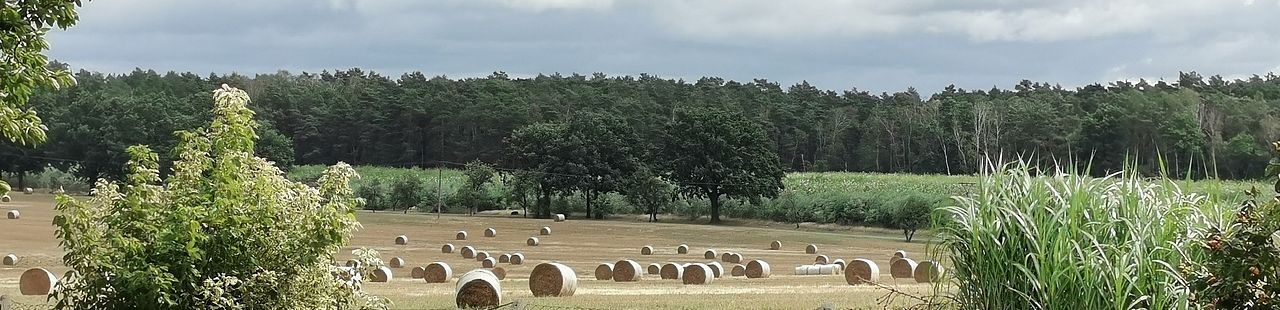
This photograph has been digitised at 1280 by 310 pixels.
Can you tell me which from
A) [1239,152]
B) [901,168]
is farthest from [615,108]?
[1239,152]

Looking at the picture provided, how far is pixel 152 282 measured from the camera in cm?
892

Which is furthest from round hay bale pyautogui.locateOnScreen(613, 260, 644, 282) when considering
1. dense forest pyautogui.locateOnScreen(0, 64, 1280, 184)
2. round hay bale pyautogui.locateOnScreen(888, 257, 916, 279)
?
dense forest pyautogui.locateOnScreen(0, 64, 1280, 184)

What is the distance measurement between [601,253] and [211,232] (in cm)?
3810

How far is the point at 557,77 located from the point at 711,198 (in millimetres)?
69463

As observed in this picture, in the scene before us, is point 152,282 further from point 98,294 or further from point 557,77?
point 557,77

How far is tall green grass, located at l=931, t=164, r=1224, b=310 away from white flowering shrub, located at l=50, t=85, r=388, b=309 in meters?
4.74

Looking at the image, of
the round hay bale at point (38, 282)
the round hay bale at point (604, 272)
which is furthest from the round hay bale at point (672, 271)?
the round hay bale at point (38, 282)

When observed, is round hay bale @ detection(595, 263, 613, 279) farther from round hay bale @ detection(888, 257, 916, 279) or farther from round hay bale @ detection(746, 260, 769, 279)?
round hay bale @ detection(888, 257, 916, 279)

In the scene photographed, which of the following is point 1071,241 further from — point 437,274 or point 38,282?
point 437,274

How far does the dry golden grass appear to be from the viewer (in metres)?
20.4

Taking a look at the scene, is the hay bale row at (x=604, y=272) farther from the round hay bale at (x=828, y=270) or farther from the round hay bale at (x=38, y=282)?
the round hay bale at (x=38, y=282)

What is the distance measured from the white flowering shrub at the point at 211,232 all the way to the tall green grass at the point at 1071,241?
4740mm

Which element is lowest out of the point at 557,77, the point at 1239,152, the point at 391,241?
the point at 391,241

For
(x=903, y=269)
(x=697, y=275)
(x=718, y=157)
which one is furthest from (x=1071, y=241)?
(x=718, y=157)
